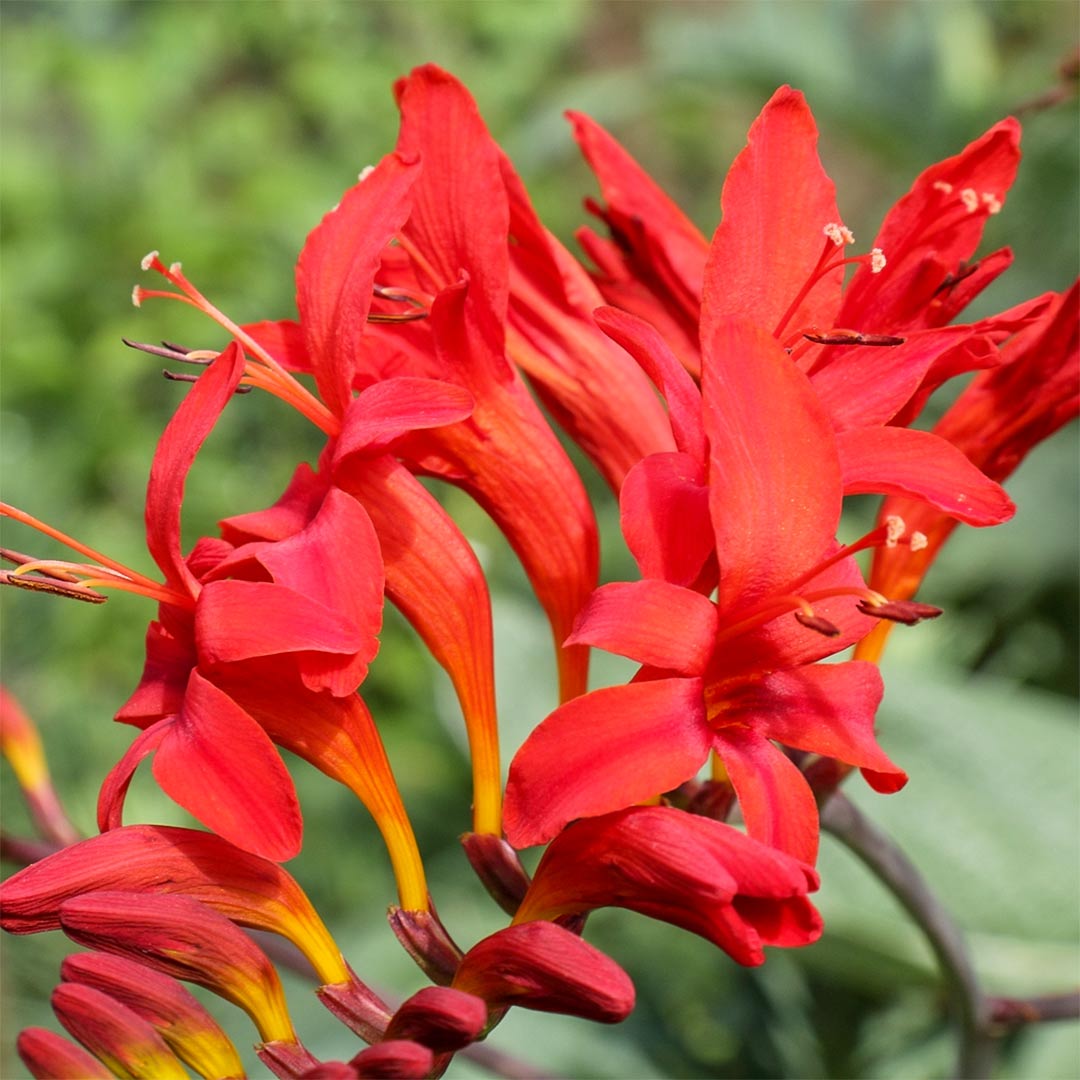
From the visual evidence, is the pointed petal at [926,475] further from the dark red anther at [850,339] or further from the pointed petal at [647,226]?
the pointed petal at [647,226]

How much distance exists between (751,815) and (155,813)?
1.06m

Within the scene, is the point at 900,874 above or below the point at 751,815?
below

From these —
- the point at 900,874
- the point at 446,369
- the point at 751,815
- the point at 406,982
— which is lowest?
the point at 406,982

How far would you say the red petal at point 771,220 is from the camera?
65 centimetres

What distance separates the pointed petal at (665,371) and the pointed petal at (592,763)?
0.12 m

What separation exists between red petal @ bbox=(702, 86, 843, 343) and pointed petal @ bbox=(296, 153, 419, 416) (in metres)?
0.15

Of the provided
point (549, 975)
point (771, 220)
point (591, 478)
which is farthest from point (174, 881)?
point (591, 478)

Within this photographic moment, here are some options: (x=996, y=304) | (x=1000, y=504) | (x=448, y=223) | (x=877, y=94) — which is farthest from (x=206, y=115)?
(x=1000, y=504)

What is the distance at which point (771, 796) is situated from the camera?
1.87ft

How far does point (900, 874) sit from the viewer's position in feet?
2.58

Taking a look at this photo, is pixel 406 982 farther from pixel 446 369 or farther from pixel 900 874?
pixel 446 369

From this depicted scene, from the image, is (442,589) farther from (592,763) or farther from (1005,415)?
(1005,415)

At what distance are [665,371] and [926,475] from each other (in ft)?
0.39

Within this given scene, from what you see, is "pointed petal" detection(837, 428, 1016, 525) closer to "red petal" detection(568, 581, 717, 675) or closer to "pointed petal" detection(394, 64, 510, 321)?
"red petal" detection(568, 581, 717, 675)
